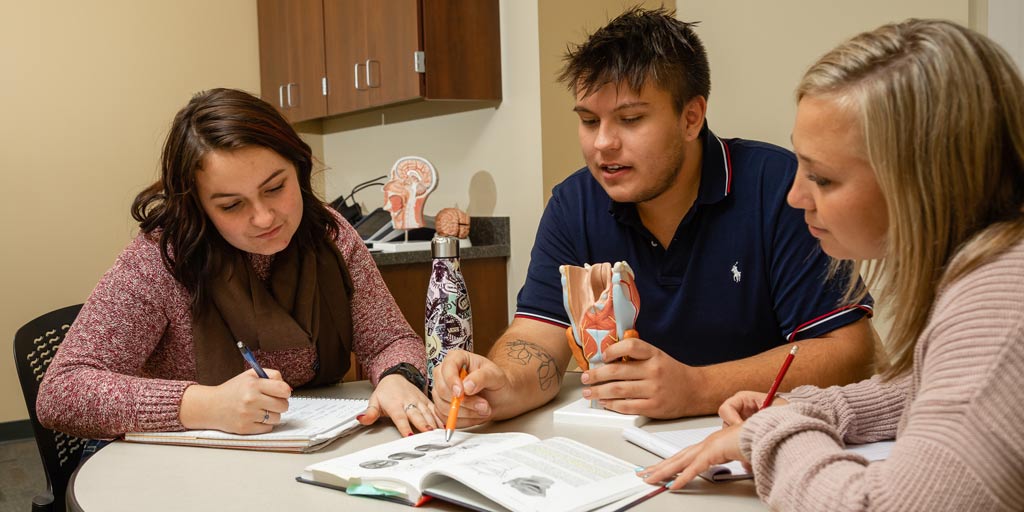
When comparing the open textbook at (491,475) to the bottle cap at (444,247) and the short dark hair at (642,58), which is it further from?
the short dark hair at (642,58)

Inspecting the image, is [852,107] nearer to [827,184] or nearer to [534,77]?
[827,184]

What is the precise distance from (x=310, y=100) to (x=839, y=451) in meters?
3.46

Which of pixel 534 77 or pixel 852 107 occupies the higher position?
pixel 534 77

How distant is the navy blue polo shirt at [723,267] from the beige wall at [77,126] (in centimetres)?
294

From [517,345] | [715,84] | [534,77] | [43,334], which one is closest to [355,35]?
[534,77]

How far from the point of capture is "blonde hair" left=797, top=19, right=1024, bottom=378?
806 mm

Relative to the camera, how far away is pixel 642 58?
1634mm

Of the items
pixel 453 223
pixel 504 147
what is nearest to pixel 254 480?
pixel 453 223

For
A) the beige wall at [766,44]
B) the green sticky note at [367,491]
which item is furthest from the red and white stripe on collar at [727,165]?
the beige wall at [766,44]

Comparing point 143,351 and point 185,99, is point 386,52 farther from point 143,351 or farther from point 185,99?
point 143,351

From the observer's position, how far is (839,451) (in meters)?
0.86

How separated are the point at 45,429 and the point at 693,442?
3.93ft

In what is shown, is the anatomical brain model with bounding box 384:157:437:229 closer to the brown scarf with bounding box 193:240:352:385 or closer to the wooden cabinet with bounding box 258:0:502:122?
the wooden cabinet with bounding box 258:0:502:122

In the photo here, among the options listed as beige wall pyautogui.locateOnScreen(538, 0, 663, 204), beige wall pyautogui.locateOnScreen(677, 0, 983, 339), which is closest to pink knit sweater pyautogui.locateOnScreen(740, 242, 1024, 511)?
beige wall pyautogui.locateOnScreen(677, 0, 983, 339)
